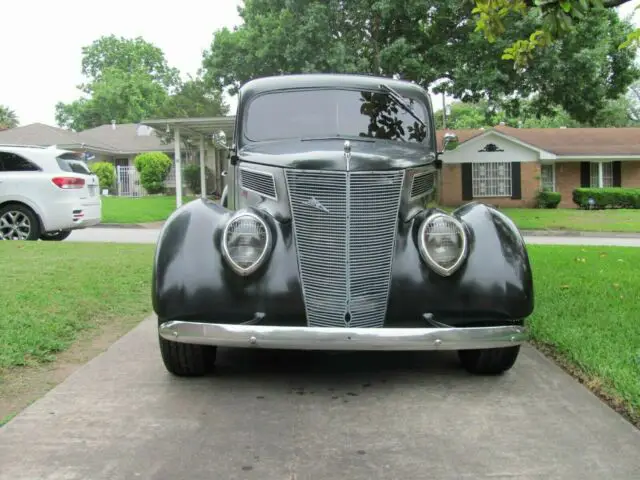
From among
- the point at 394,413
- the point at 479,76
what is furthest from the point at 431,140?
the point at 479,76

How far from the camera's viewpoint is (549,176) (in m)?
A: 28.9

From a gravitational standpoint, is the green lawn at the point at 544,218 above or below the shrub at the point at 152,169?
below

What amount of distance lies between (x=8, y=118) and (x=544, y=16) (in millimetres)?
73667

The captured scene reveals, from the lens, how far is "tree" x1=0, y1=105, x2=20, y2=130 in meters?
64.1

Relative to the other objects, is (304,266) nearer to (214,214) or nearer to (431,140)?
(214,214)

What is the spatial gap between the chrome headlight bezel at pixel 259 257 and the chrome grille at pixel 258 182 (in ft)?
1.29

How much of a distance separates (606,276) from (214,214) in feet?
17.6

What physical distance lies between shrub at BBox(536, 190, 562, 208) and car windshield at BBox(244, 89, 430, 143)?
23.3 m

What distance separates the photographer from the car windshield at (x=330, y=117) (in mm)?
5227

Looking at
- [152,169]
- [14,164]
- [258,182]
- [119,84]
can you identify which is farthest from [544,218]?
[119,84]

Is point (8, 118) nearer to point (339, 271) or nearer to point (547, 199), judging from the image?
point (547, 199)

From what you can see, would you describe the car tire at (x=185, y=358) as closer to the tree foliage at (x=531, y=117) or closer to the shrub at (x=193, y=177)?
the tree foliage at (x=531, y=117)

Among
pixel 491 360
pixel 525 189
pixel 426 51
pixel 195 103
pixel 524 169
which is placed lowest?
pixel 491 360

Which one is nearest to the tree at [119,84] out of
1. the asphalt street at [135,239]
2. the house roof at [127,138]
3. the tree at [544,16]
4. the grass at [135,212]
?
the house roof at [127,138]
